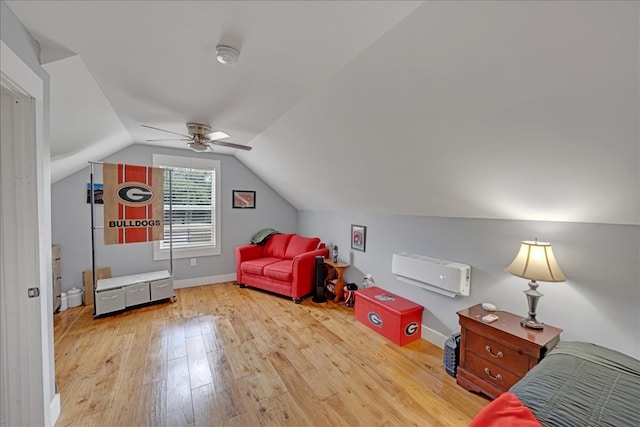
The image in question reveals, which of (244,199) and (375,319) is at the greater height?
(244,199)

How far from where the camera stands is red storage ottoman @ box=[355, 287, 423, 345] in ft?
8.50

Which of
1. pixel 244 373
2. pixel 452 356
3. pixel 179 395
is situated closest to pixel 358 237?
pixel 452 356

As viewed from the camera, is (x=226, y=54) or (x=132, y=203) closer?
(x=226, y=54)

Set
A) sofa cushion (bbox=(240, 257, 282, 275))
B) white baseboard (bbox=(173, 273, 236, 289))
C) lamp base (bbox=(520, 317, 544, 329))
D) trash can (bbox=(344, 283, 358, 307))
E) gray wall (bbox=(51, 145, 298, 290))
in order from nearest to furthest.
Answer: lamp base (bbox=(520, 317, 544, 329))
gray wall (bbox=(51, 145, 298, 290))
trash can (bbox=(344, 283, 358, 307))
sofa cushion (bbox=(240, 257, 282, 275))
white baseboard (bbox=(173, 273, 236, 289))

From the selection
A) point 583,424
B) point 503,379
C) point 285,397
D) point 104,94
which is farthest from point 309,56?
point 503,379

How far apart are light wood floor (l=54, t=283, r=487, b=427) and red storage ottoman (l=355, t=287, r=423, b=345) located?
10 centimetres

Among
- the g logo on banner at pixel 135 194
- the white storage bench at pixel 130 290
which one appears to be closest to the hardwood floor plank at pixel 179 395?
the white storage bench at pixel 130 290

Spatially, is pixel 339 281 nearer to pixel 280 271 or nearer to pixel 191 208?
pixel 280 271

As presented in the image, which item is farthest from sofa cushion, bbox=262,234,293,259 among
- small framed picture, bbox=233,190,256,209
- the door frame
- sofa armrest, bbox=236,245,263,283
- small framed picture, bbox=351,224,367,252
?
the door frame

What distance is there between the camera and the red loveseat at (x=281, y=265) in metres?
3.71

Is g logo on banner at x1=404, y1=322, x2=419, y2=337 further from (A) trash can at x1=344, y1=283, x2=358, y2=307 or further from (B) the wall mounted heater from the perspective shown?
(A) trash can at x1=344, y1=283, x2=358, y2=307

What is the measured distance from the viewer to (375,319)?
285cm

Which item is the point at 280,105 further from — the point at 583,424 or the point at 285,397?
the point at 583,424

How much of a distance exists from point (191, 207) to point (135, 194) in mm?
1119
